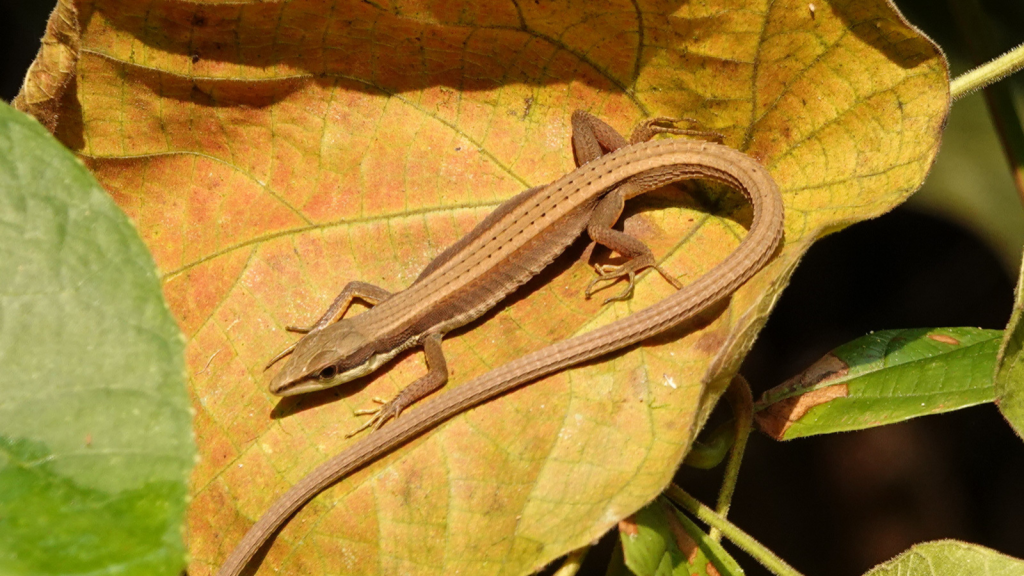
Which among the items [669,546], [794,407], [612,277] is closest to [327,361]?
[612,277]

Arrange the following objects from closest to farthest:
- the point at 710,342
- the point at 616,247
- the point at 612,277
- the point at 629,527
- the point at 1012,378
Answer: the point at 1012,378 → the point at 629,527 → the point at 710,342 → the point at 612,277 → the point at 616,247

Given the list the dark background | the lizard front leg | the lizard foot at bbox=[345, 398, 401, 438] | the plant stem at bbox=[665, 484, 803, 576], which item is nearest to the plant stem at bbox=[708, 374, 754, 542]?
the plant stem at bbox=[665, 484, 803, 576]

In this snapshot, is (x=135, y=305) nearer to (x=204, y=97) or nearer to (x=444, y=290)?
(x=204, y=97)

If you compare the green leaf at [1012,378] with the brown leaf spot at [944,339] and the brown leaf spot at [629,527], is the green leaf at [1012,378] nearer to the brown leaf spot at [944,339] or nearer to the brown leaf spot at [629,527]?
the brown leaf spot at [944,339]

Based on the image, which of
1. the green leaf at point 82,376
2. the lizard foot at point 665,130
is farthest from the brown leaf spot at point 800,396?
the green leaf at point 82,376

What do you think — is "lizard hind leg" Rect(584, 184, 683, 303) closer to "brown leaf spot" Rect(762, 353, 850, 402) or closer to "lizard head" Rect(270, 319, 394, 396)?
"brown leaf spot" Rect(762, 353, 850, 402)

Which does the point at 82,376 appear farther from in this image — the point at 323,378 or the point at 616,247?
the point at 616,247
